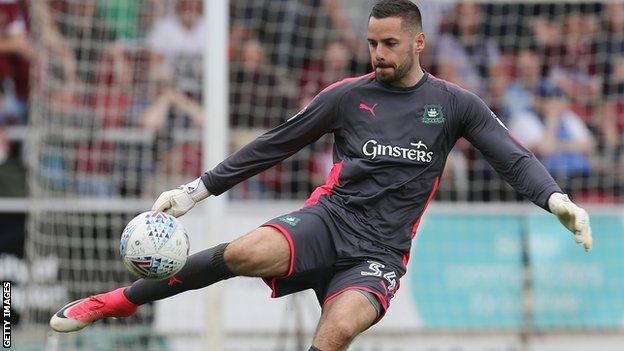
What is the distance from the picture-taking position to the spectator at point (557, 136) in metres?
12.0

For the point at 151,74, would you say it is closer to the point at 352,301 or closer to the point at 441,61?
the point at 441,61

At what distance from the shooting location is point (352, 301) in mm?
6473

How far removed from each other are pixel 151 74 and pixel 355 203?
16.7 ft

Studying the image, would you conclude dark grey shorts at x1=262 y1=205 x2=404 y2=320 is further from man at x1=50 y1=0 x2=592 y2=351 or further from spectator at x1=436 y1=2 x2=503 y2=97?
spectator at x1=436 y1=2 x2=503 y2=97

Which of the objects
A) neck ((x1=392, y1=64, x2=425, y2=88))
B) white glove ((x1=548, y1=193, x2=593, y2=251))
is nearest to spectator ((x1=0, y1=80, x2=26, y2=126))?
neck ((x1=392, y1=64, x2=425, y2=88))

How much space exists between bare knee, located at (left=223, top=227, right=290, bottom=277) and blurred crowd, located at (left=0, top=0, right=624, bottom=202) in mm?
4780

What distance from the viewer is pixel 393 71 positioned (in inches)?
266

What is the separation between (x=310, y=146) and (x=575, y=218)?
222 inches

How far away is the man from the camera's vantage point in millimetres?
6699

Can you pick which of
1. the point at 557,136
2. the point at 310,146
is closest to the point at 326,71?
the point at 310,146

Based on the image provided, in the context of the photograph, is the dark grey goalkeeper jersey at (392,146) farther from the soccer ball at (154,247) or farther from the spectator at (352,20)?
the spectator at (352,20)

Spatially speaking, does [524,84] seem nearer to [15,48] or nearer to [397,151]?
[15,48]

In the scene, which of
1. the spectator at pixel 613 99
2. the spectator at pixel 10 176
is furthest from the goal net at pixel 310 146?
the spectator at pixel 10 176

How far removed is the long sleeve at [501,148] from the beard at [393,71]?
0.35 meters
